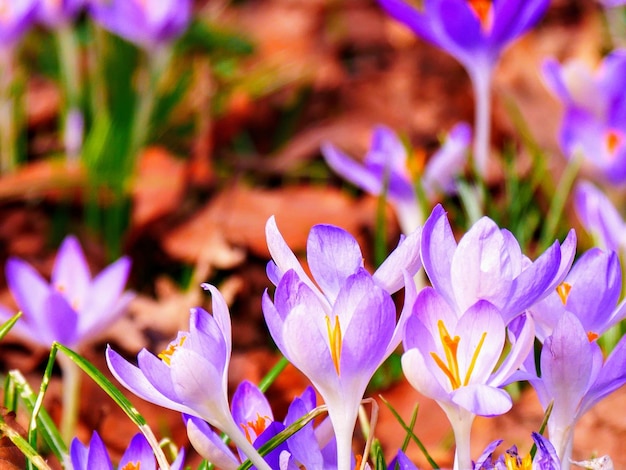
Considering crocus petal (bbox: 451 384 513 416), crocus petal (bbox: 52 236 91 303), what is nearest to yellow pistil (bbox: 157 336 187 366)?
crocus petal (bbox: 451 384 513 416)

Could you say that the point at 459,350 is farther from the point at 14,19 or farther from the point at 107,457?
the point at 14,19

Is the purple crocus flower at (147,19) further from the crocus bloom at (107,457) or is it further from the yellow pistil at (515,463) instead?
the yellow pistil at (515,463)

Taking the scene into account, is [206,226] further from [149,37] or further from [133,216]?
[149,37]

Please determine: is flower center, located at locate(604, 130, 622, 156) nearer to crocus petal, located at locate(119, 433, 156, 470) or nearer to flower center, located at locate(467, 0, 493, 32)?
flower center, located at locate(467, 0, 493, 32)

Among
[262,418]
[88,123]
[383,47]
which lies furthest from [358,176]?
[383,47]

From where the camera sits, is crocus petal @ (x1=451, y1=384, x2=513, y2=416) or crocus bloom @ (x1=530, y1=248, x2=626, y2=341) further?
crocus bloom @ (x1=530, y1=248, x2=626, y2=341)

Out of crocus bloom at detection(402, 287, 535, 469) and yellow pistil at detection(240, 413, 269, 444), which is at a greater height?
crocus bloom at detection(402, 287, 535, 469)

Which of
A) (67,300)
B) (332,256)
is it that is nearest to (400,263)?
(332,256)
